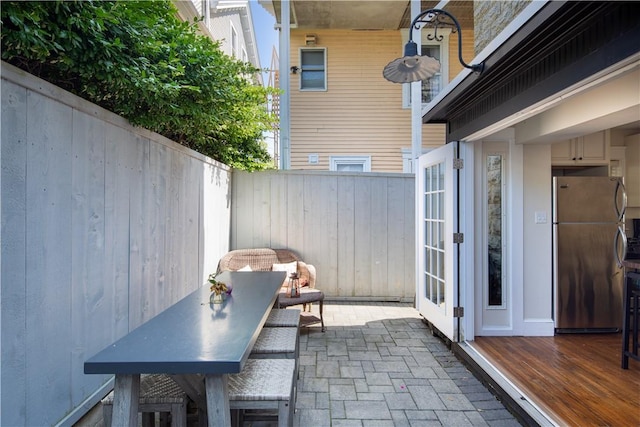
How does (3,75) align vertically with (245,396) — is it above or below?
above

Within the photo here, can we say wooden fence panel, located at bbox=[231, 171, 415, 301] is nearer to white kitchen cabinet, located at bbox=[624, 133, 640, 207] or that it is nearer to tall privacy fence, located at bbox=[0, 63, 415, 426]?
tall privacy fence, located at bbox=[0, 63, 415, 426]

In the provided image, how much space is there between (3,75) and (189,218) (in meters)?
2.15

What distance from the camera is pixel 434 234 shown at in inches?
157

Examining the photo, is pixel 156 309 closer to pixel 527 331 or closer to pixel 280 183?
pixel 280 183

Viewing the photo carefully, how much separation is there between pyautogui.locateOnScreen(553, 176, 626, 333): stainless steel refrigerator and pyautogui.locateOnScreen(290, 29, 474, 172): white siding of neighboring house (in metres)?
3.62

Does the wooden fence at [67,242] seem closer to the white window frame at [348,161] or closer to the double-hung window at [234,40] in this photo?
the white window frame at [348,161]

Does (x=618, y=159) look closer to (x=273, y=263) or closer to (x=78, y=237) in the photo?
(x=273, y=263)

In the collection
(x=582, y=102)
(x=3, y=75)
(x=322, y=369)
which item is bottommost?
(x=322, y=369)

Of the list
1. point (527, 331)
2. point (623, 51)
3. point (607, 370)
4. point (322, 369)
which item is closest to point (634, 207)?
point (527, 331)

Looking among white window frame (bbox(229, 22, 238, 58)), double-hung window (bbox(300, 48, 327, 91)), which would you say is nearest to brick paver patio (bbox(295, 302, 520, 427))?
double-hung window (bbox(300, 48, 327, 91))

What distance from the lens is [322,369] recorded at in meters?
3.12

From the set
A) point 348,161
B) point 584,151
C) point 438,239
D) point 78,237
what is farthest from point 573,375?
point 348,161

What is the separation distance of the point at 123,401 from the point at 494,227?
3462 mm

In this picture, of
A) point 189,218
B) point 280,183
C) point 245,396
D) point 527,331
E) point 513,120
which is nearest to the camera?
point 245,396
